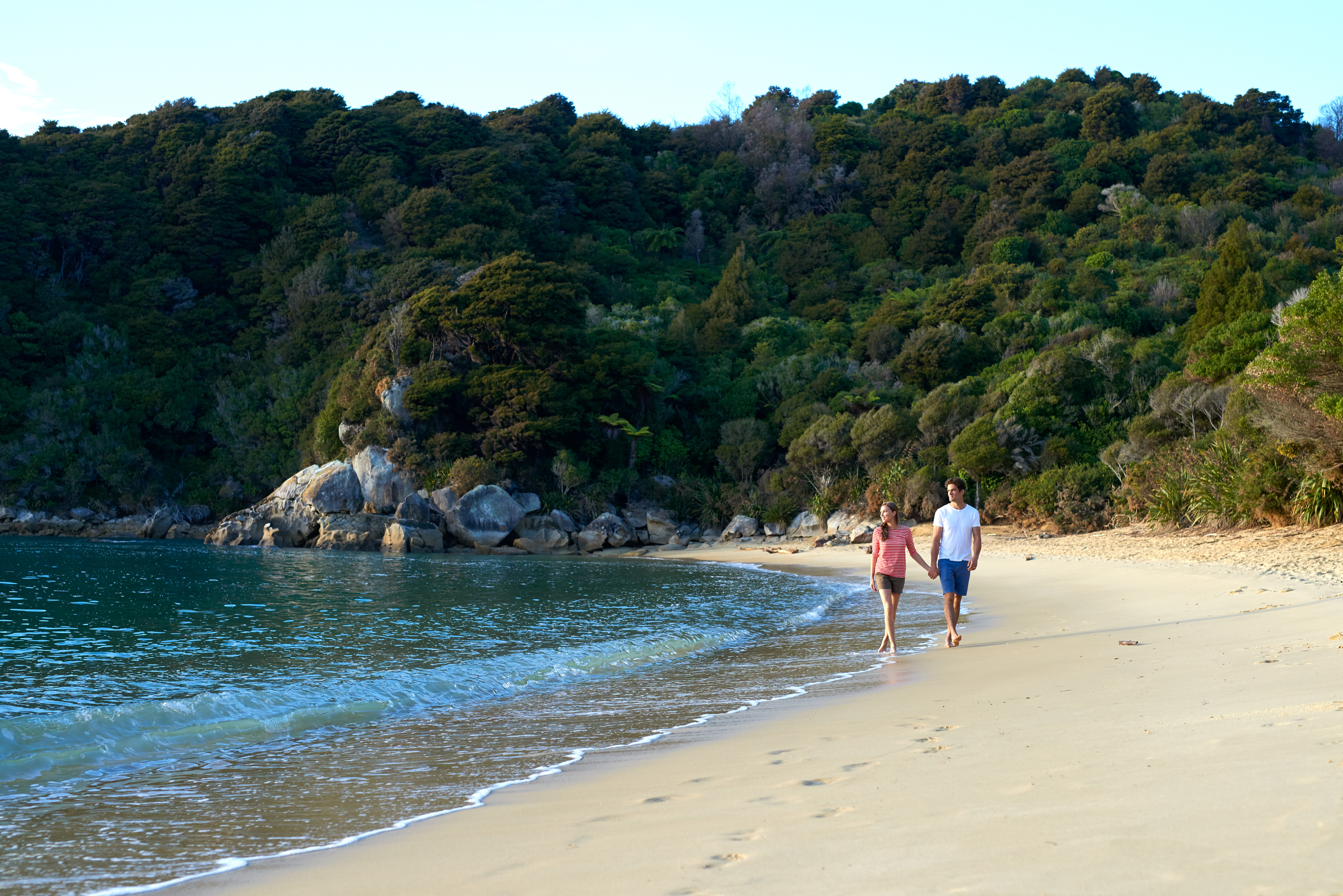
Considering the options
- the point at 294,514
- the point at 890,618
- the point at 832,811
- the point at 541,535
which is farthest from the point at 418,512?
the point at 832,811

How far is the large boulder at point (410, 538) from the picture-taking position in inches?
1416

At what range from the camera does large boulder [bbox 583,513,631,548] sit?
3825cm

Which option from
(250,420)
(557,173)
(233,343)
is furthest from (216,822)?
(557,173)

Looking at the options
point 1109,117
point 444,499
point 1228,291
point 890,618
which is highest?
point 1109,117

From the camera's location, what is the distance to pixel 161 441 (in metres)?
48.9

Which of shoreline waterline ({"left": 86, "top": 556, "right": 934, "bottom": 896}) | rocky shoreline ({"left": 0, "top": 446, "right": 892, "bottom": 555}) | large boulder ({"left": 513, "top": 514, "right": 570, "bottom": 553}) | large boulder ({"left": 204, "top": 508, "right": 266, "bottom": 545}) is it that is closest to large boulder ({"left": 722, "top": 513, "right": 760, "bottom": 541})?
rocky shoreline ({"left": 0, "top": 446, "right": 892, "bottom": 555})

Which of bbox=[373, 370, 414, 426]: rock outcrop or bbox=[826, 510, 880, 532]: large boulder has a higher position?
bbox=[373, 370, 414, 426]: rock outcrop

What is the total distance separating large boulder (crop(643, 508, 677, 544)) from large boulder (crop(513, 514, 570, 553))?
3943mm

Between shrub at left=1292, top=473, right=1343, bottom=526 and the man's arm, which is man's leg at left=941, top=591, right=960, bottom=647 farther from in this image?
shrub at left=1292, top=473, right=1343, bottom=526

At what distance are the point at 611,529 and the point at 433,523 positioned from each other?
751 cm

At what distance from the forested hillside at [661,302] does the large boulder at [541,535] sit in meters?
2.30

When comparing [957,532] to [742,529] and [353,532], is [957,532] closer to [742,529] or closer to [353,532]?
[742,529]

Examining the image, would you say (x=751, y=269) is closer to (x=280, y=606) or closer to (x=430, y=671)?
(x=280, y=606)

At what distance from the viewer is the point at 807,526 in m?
36.0
